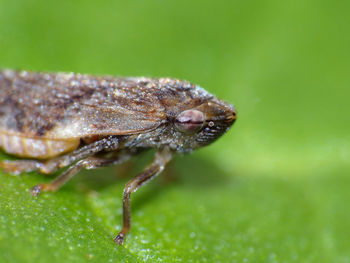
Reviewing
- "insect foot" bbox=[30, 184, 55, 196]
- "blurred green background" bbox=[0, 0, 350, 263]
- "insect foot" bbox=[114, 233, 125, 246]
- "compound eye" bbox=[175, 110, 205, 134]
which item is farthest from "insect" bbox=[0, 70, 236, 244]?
A: "insect foot" bbox=[114, 233, 125, 246]

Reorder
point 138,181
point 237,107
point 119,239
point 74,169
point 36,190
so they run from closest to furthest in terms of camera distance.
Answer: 1. point 119,239
2. point 36,190
3. point 74,169
4. point 138,181
5. point 237,107

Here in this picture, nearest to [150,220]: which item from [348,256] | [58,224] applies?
[58,224]

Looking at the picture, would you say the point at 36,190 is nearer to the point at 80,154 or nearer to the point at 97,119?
the point at 80,154

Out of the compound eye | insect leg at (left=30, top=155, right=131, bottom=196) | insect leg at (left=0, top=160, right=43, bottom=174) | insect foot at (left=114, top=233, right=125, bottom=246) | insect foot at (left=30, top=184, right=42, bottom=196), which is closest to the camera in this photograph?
insect foot at (left=114, top=233, right=125, bottom=246)

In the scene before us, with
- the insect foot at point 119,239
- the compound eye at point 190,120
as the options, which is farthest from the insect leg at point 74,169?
the insect foot at point 119,239

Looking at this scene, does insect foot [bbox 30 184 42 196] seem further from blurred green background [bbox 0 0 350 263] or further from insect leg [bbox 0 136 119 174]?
insect leg [bbox 0 136 119 174]

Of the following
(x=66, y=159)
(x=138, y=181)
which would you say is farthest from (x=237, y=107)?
(x=66, y=159)
